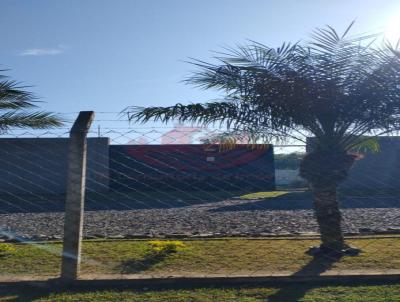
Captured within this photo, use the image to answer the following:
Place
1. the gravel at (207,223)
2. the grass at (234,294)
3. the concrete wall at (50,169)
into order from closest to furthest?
the grass at (234,294) < the gravel at (207,223) < the concrete wall at (50,169)

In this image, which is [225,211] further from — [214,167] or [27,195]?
[27,195]

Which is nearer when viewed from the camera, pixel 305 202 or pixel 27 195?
pixel 305 202

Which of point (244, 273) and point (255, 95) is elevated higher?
point (255, 95)

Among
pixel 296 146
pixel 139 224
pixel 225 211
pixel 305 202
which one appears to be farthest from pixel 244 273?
pixel 305 202

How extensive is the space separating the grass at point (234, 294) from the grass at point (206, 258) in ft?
1.78

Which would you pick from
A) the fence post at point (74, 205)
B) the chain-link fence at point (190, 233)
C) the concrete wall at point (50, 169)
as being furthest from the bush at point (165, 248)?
the concrete wall at point (50, 169)

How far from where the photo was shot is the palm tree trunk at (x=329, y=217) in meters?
6.16

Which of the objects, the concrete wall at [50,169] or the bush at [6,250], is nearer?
the bush at [6,250]

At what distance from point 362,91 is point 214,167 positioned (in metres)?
17.8

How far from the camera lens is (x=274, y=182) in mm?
24500

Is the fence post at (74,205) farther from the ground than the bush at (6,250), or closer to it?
farther from the ground

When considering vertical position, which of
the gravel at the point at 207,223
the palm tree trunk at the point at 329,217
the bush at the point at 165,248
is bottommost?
the gravel at the point at 207,223

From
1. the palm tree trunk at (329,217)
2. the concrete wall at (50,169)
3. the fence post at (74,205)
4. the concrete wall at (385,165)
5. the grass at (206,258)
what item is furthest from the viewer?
the concrete wall at (385,165)

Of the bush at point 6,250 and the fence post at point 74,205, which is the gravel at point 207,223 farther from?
the fence post at point 74,205
